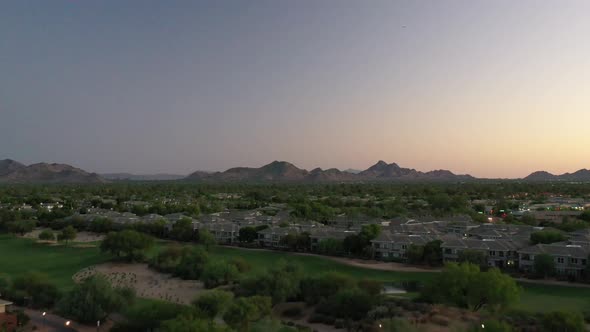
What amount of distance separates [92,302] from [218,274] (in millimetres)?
11204

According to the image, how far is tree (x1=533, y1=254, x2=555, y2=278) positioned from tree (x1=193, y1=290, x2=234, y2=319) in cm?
2615

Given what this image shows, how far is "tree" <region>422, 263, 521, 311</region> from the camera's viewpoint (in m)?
30.4

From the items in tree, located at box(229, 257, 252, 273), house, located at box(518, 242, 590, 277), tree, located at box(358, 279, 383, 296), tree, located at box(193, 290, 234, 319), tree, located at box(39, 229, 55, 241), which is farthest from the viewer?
tree, located at box(39, 229, 55, 241)

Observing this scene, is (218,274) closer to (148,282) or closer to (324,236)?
(148,282)

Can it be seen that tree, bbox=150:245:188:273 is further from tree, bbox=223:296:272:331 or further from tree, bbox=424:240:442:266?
tree, bbox=424:240:442:266

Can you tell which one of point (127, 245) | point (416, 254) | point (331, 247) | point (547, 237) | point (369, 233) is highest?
point (547, 237)

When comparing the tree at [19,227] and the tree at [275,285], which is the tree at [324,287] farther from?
the tree at [19,227]

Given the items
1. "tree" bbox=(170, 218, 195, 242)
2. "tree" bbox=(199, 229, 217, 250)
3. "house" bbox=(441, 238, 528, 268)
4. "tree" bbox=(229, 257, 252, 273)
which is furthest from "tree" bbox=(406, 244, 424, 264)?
"tree" bbox=(170, 218, 195, 242)

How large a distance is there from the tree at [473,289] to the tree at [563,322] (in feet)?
11.8

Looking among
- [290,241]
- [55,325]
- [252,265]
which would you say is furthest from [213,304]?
[290,241]

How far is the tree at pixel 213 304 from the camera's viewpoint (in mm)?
29625

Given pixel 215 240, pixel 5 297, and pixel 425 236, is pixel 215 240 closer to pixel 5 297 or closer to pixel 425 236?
pixel 425 236

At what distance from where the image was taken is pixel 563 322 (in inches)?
1021

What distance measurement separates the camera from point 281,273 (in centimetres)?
3572
